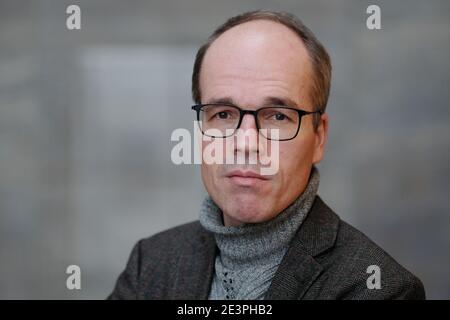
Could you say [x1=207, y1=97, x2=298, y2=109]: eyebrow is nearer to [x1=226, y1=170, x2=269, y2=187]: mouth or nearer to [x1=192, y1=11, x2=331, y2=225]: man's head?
[x1=192, y1=11, x2=331, y2=225]: man's head

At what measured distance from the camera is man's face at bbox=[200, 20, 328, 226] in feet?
4.15

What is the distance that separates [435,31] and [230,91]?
85 cm

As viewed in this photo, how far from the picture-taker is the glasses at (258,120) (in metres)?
1.27

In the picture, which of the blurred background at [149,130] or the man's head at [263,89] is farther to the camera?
the blurred background at [149,130]

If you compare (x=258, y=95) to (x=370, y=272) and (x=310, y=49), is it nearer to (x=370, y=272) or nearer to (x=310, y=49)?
(x=310, y=49)

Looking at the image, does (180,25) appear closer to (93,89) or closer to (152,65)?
(152,65)

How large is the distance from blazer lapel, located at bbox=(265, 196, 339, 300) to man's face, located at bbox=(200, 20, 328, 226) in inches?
3.3

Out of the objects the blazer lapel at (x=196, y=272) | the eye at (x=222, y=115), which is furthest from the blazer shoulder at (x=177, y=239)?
the eye at (x=222, y=115)

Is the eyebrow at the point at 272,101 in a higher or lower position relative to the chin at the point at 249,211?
higher

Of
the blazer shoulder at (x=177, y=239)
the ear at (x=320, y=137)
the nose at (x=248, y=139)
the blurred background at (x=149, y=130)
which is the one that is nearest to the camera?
the nose at (x=248, y=139)

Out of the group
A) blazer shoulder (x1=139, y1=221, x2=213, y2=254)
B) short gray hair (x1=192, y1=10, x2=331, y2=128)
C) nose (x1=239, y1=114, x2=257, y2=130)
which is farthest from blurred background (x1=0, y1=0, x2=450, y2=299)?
nose (x1=239, y1=114, x2=257, y2=130)

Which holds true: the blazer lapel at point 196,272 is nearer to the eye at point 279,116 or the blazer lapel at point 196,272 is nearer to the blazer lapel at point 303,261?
the blazer lapel at point 303,261

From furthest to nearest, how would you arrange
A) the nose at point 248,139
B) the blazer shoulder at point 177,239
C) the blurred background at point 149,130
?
the blurred background at point 149,130 < the blazer shoulder at point 177,239 < the nose at point 248,139
